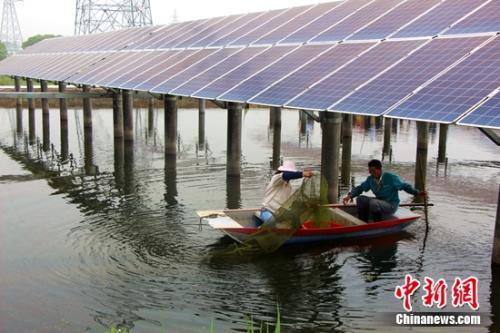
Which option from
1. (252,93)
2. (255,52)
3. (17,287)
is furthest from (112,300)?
(255,52)

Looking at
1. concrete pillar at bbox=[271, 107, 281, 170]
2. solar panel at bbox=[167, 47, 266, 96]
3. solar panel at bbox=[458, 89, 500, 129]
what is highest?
solar panel at bbox=[167, 47, 266, 96]

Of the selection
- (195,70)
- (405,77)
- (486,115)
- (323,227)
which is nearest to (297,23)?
(195,70)

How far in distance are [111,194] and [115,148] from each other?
8.79 metres

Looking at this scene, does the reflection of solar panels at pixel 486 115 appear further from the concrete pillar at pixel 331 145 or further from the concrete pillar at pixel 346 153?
the concrete pillar at pixel 346 153

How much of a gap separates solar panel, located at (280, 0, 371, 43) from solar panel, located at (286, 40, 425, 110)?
387 cm

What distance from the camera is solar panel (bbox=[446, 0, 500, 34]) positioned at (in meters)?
12.2

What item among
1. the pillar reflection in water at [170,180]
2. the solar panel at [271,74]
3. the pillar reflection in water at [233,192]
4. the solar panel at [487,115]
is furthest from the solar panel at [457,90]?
the pillar reflection in water at [170,180]

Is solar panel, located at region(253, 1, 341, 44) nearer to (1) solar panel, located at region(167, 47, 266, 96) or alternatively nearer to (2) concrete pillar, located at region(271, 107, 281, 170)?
(1) solar panel, located at region(167, 47, 266, 96)

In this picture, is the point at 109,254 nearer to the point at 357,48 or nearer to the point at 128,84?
the point at 357,48

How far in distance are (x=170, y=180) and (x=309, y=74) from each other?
7.51 metres

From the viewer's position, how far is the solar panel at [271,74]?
14617 mm

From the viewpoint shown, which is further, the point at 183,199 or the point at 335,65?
the point at 183,199

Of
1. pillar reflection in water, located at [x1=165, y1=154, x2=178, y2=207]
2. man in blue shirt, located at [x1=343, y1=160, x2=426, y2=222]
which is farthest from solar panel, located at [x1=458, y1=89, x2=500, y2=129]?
pillar reflection in water, located at [x1=165, y1=154, x2=178, y2=207]

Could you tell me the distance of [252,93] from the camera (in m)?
14.5
